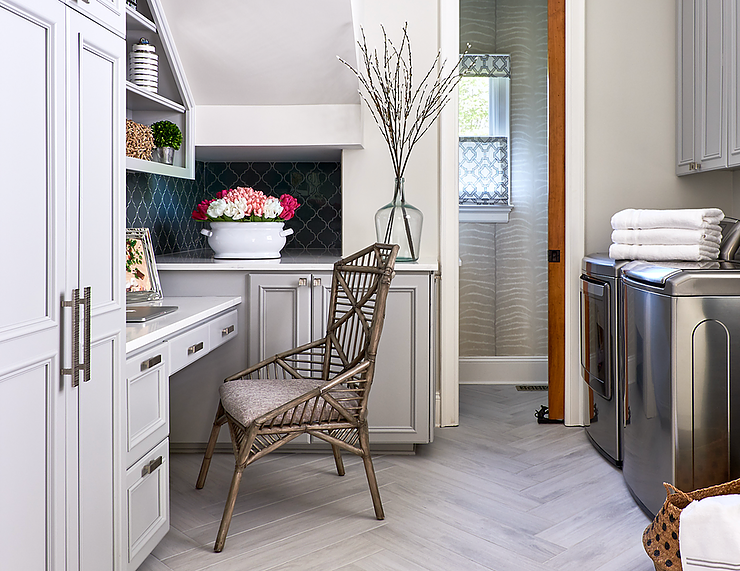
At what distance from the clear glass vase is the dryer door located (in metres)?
0.82

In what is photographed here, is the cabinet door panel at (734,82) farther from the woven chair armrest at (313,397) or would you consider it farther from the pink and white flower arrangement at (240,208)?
the pink and white flower arrangement at (240,208)

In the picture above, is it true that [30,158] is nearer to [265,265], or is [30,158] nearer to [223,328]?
[223,328]

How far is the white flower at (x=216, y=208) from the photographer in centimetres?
290

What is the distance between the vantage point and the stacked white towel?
2.44 meters

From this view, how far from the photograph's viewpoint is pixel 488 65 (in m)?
4.16

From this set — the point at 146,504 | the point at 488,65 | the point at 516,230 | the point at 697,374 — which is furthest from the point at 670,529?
the point at 488,65

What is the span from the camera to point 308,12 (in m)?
2.64

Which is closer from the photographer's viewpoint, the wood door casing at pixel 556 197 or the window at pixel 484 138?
the wood door casing at pixel 556 197

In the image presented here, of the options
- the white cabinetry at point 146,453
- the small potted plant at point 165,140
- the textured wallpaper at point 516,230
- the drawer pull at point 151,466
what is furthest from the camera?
the textured wallpaper at point 516,230

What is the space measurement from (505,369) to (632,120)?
1.78m

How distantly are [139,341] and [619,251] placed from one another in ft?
6.41

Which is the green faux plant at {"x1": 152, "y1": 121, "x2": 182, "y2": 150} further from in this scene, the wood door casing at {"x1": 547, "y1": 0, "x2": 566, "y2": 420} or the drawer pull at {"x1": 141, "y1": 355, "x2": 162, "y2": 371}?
the wood door casing at {"x1": 547, "y1": 0, "x2": 566, "y2": 420}

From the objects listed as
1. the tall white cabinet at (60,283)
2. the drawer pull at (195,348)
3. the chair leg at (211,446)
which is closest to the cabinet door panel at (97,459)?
the tall white cabinet at (60,283)

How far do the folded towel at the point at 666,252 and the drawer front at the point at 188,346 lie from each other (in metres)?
1.72
